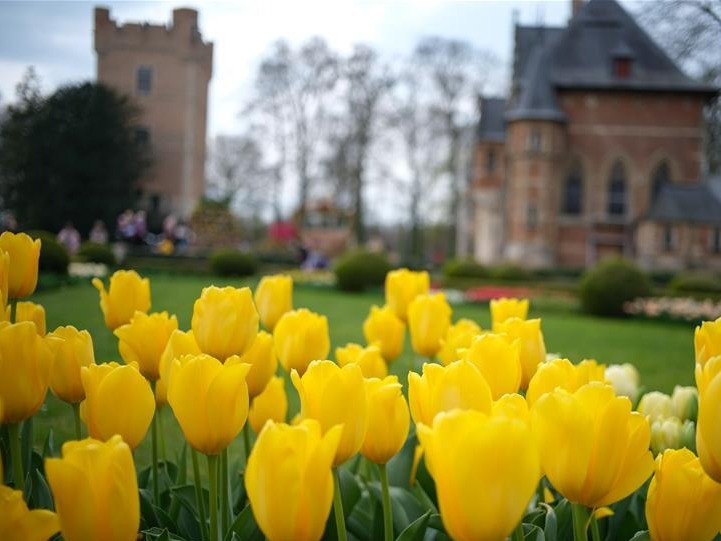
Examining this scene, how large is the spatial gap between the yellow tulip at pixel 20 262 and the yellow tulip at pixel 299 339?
19.6 inches

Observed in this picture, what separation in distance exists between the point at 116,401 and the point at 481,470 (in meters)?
0.59

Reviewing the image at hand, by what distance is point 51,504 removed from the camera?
1.30 meters

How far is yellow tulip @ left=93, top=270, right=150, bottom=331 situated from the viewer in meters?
1.65

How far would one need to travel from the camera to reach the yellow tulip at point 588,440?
88 cm

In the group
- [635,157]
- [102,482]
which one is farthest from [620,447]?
[635,157]

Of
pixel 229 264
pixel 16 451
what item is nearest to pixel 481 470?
pixel 16 451

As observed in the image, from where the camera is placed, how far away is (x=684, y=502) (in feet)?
3.18

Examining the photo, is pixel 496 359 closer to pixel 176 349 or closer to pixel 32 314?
pixel 176 349

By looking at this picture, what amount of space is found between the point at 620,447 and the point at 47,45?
5.29ft

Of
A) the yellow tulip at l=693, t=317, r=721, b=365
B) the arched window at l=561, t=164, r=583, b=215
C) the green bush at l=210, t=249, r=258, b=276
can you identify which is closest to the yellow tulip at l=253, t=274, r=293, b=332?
the yellow tulip at l=693, t=317, r=721, b=365

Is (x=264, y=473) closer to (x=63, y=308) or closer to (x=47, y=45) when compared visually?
(x=47, y=45)

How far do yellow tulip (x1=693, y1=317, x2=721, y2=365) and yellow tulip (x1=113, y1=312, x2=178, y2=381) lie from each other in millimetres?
943

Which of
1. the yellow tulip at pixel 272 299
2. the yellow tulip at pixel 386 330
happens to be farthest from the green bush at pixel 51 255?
the yellow tulip at pixel 386 330

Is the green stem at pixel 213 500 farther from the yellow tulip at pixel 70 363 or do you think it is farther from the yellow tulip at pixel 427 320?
the yellow tulip at pixel 427 320
